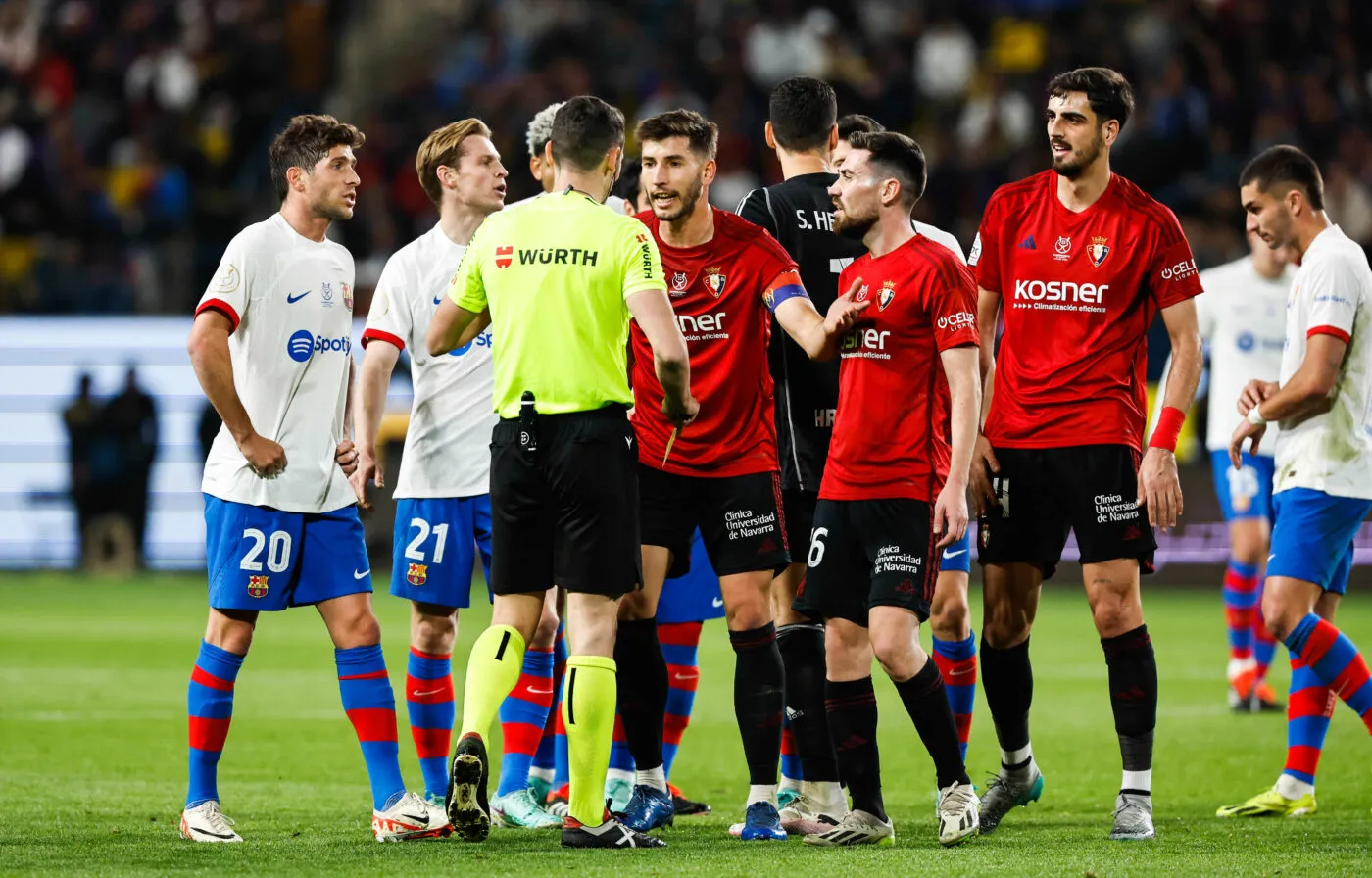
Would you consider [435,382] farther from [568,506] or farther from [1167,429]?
[1167,429]

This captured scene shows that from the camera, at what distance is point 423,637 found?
7035mm

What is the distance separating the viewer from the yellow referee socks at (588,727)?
19.5ft

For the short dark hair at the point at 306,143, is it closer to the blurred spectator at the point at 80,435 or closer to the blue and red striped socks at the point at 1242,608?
the blue and red striped socks at the point at 1242,608

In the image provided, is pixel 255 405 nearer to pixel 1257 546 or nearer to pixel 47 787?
pixel 47 787

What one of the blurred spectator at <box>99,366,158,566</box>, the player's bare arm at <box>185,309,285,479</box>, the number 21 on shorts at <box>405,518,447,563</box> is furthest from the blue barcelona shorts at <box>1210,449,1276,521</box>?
the blurred spectator at <box>99,366,158,566</box>

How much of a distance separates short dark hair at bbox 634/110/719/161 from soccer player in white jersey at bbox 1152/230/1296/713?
516cm

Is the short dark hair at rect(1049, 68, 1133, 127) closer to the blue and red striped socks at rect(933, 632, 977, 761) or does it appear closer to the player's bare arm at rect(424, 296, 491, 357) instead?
the blue and red striped socks at rect(933, 632, 977, 761)

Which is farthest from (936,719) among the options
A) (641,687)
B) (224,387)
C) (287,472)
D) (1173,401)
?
(224,387)

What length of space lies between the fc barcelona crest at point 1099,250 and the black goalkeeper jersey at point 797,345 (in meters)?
0.97

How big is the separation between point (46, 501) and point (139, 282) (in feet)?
8.12

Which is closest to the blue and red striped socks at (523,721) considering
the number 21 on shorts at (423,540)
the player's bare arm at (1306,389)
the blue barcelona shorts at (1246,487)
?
the number 21 on shorts at (423,540)

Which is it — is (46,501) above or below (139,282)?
below

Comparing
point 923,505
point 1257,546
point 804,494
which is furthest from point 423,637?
point 1257,546

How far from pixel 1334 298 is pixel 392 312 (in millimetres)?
3645
